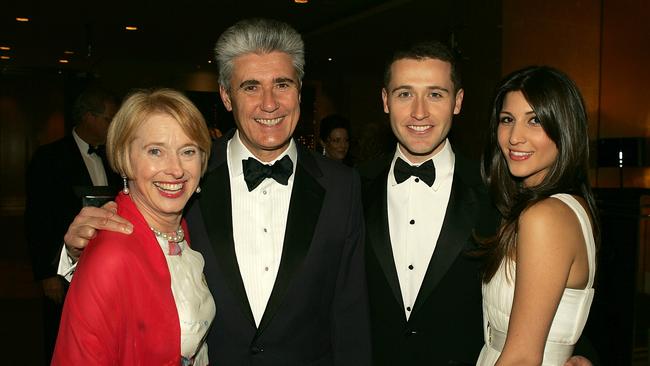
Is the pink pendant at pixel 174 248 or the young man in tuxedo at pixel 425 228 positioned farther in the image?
the young man in tuxedo at pixel 425 228

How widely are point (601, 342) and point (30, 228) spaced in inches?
176

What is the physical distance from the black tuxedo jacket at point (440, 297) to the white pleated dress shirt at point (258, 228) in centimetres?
40

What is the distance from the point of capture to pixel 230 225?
227 centimetres

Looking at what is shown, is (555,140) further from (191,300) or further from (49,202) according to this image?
(49,202)

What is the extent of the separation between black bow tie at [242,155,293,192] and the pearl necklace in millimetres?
351

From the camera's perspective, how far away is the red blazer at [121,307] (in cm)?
166

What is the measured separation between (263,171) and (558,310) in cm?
117

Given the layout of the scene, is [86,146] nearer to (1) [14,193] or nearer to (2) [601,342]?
(2) [601,342]

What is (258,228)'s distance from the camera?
91.4 inches

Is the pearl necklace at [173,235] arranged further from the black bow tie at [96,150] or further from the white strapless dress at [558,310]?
the black bow tie at [96,150]

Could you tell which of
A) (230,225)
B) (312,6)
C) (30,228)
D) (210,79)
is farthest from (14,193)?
(230,225)

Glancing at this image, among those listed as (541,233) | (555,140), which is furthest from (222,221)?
(555,140)

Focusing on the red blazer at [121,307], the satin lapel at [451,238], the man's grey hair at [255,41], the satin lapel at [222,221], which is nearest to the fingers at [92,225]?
the red blazer at [121,307]

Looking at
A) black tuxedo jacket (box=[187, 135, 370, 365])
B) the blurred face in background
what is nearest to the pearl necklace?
black tuxedo jacket (box=[187, 135, 370, 365])
